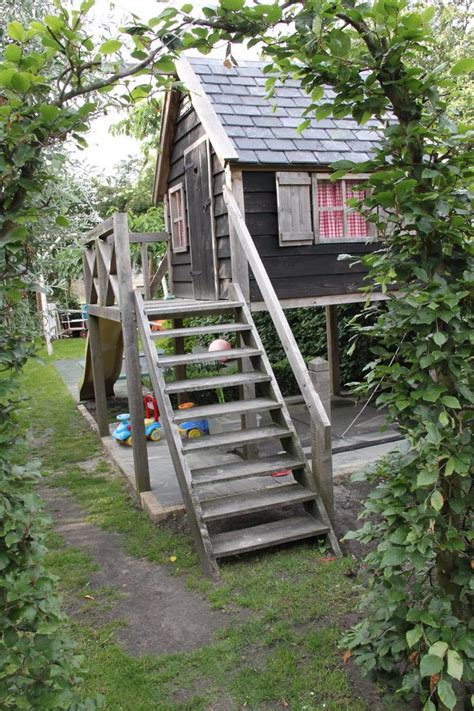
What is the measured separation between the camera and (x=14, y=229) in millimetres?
1814

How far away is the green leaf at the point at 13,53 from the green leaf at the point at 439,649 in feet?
7.71

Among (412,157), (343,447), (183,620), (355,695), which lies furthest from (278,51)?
(343,447)

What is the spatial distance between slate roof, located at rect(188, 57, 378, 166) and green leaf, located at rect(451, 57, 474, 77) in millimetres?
3672

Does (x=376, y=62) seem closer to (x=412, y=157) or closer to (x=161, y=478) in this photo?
(x=412, y=157)

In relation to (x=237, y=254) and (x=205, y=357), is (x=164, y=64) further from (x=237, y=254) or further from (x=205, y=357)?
(x=237, y=254)

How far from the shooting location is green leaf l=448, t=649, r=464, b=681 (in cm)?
209

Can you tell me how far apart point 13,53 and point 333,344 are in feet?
26.4

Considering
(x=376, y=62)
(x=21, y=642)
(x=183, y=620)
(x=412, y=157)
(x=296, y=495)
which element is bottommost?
(x=183, y=620)

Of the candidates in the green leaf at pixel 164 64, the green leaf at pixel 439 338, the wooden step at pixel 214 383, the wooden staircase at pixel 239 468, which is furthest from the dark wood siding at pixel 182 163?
the green leaf at pixel 439 338

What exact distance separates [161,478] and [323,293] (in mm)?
2589

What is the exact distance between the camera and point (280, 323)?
4984mm

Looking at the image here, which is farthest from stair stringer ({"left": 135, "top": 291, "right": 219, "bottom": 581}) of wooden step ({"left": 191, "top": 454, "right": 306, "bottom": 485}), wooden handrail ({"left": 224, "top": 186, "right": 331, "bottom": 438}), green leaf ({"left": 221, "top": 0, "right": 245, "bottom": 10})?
green leaf ({"left": 221, "top": 0, "right": 245, "bottom": 10})

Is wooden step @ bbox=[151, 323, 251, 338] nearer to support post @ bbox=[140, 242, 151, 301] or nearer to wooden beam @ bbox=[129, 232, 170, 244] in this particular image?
wooden beam @ bbox=[129, 232, 170, 244]

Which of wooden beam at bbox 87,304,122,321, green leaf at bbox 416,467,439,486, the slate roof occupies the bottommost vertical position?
green leaf at bbox 416,467,439,486
